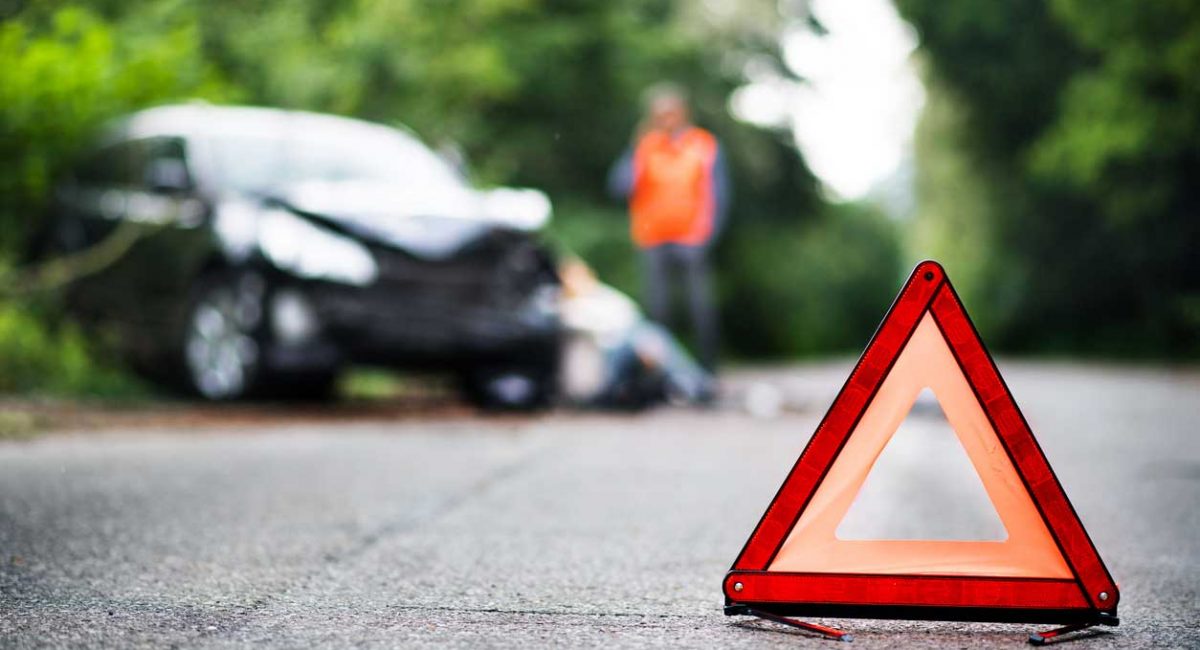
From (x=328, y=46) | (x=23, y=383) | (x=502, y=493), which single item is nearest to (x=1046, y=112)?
(x=328, y=46)

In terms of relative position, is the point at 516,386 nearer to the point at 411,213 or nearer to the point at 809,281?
the point at 411,213

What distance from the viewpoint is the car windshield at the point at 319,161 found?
1046cm

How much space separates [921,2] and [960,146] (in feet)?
11.5

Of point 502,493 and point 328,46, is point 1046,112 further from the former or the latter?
point 502,493

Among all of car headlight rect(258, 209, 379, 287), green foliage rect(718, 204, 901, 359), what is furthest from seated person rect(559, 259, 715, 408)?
green foliage rect(718, 204, 901, 359)

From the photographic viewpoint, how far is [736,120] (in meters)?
24.3

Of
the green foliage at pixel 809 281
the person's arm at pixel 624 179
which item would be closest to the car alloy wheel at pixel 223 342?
the person's arm at pixel 624 179

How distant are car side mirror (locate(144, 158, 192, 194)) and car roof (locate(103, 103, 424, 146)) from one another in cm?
37

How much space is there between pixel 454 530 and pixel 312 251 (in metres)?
4.55

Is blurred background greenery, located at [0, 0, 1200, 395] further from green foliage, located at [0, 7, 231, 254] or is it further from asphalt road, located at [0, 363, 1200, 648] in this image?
asphalt road, located at [0, 363, 1200, 648]

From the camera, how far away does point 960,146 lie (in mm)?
28062

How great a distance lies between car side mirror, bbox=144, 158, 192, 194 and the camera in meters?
10.3

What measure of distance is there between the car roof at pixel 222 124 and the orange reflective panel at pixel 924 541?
7.68 metres

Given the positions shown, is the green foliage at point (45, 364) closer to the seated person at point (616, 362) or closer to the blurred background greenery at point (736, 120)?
the blurred background greenery at point (736, 120)
